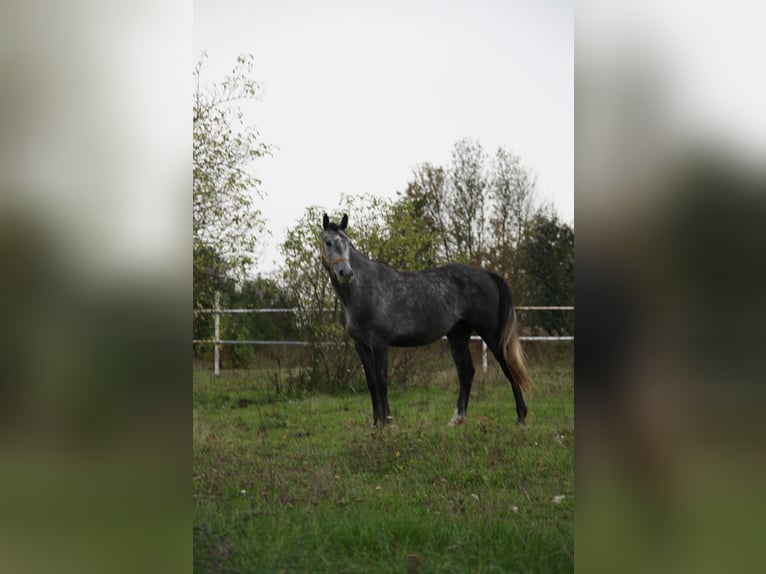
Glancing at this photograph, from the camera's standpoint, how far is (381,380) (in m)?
4.89

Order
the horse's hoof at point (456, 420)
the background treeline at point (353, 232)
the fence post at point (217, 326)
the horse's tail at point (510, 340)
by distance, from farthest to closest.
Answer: the fence post at point (217, 326)
the background treeline at point (353, 232)
the horse's tail at point (510, 340)
the horse's hoof at point (456, 420)

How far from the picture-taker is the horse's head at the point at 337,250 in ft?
15.2

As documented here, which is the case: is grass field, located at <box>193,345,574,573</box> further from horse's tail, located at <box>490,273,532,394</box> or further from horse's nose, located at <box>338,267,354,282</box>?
horse's nose, located at <box>338,267,354,282</box>

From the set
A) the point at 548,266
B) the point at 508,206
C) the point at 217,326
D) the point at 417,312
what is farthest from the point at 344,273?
the point at 217,326

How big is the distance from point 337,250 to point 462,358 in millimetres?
1483

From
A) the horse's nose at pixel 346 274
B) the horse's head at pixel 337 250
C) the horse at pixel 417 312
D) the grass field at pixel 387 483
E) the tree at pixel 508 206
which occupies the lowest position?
the grass field at pixel 387 483

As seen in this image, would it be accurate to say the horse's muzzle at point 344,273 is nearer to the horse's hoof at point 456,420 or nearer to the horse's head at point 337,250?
the horse's head at point 337,250

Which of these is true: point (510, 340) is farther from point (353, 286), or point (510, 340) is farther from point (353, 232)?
point (353, 232)

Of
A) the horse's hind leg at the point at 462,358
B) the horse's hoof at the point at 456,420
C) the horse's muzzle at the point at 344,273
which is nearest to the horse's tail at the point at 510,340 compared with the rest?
the horse's hind leg at the point at 462,358

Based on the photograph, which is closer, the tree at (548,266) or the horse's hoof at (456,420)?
the horse's hoof at (456,420)
